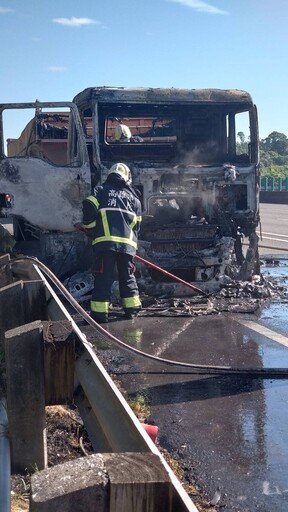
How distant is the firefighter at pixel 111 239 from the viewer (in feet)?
22.5

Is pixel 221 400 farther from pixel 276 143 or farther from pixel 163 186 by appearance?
pixel 276 143

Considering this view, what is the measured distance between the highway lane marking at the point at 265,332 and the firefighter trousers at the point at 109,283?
116 centimetres

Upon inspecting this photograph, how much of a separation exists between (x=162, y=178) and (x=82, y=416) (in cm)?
576

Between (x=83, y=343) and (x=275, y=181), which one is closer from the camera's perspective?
(x=83, y=343)

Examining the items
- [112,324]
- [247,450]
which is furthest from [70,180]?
[247,450]

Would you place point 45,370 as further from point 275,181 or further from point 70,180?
point 275,181

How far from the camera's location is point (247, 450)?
352 centimetres

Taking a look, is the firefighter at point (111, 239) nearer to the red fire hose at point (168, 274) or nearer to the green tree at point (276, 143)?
the red fire hose at point (168, 274)

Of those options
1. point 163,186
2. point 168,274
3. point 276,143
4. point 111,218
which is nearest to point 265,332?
point 168,274

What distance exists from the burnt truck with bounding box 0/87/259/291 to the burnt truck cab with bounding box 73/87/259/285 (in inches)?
0.5

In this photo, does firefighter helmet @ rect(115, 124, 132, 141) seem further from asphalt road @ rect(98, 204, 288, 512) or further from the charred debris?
asphalt road @ rect(98, 204, 288, 512)

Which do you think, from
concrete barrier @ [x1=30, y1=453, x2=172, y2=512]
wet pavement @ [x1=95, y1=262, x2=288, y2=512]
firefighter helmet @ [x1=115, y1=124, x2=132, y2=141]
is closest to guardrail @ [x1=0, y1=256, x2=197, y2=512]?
concrete barrier @ [x1=30, y1=453, x2=172, y2=512]

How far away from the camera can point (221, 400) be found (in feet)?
14.4

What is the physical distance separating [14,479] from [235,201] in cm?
606
